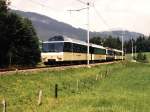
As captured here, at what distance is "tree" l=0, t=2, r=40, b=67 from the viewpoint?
72.6 meters

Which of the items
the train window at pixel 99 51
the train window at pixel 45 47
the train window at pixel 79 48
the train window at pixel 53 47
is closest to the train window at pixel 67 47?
the train window at pixel 53 47

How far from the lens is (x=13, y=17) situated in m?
78.8

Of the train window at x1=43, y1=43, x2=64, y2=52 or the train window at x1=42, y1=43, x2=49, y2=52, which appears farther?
the train window at x1=42, y1=43, x2=49, y2=52

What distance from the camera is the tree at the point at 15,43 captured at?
72.6 meters

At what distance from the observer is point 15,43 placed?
79.8 m

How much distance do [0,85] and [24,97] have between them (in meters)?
2.91

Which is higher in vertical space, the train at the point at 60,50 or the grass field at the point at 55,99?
the train at the point at 60,50

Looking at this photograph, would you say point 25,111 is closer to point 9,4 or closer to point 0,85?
point 0,85

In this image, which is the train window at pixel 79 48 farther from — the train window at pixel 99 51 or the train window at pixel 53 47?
the train window at pixel 99 51

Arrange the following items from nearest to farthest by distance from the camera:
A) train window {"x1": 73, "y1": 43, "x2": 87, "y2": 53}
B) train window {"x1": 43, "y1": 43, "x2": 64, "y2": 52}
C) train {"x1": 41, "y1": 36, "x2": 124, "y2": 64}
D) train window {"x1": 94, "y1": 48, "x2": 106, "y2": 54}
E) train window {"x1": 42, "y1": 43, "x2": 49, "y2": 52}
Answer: train {"x1": 41, "y1": 36, "x2": 124, "y2": 64} < train window {"x1": 43, "y1": 43, "x2": 64, "y2": 52} < train window {"x1": 42, "y1": 43, "x2": 49, "y2": 52} < train window {"x1": 73, "y1": 43, "x2": 87, "y2": 53} < train window {"x1": 94, "y1": 48, "x2": 106, "y2": 54}

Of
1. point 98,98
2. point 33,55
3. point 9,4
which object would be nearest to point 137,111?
point 98,98

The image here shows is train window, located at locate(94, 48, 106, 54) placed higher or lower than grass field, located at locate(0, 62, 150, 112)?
higher

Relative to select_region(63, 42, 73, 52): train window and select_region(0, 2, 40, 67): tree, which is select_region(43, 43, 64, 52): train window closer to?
select_region(63, 42, 73, 52): train window

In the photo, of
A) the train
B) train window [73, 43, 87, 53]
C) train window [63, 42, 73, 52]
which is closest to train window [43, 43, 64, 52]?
the train
